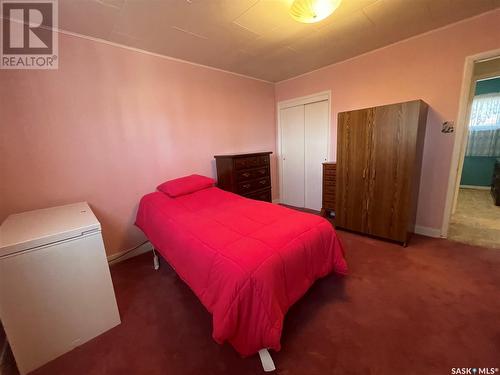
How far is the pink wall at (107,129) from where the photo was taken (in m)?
1.81

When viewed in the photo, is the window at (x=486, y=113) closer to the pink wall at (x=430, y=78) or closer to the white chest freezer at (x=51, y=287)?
the pink wall at (x=430, y=78)

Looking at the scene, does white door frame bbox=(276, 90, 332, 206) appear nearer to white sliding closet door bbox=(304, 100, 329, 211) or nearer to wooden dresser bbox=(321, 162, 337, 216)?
white sliding closet door bbox=(304, 100, 329, 211)

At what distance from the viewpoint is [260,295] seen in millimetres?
1059

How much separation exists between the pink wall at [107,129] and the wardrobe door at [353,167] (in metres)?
1.76

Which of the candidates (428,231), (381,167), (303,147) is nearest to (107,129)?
(303,147)

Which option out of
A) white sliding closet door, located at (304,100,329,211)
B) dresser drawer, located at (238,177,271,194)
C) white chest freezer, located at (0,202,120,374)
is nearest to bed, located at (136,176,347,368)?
A: white chest freezer, located at (0,202,120,374)

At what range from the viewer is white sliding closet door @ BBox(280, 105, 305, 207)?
3.77 meters

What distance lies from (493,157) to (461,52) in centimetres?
391

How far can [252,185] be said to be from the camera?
303cm

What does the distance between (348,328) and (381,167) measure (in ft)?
5.96

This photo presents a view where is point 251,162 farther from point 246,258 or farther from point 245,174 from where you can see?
point 246,258

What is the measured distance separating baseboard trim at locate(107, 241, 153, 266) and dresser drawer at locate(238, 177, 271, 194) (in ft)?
4.68

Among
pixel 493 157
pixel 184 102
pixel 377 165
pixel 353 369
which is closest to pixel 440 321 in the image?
pixel 353 369

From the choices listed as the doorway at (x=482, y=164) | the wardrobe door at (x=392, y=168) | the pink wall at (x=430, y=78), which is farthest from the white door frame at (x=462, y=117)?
the doorway at (x=482, y=164)
